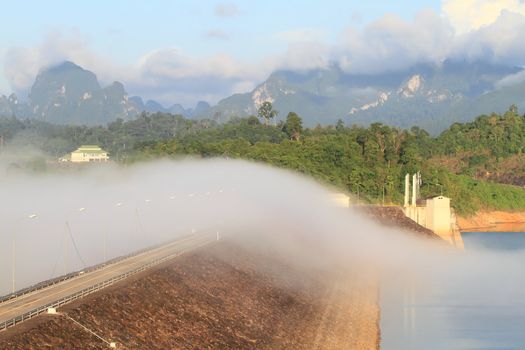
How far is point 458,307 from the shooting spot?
100875 millimetres

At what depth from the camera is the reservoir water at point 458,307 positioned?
82375 millimetres

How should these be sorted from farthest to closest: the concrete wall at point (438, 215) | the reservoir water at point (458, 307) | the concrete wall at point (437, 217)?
1. the concrete wall at point (438, 215)
2. the concrete wall at point (437, 217)
3. the reservoir water at point (458, 307)

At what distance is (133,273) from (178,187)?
4607 inches

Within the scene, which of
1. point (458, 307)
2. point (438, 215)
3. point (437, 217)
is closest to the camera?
point (458, 307)

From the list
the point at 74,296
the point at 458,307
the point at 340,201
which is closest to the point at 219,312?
the point at 74,296

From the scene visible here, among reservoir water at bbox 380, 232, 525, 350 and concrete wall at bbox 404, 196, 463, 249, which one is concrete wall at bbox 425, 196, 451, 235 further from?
reservoir water at bbox 380, 232, 525, 350

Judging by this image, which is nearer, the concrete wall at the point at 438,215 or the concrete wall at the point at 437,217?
the concrete wall at the point at 437,217

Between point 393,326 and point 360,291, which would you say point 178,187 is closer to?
point 360,291

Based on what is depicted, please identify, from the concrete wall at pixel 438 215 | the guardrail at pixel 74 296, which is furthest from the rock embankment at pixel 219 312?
the concrete wall at pixel 438 215

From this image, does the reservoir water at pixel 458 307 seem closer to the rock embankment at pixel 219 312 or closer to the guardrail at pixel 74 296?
the rock embankment at pixel 219 312

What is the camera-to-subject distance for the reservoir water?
82375 mm

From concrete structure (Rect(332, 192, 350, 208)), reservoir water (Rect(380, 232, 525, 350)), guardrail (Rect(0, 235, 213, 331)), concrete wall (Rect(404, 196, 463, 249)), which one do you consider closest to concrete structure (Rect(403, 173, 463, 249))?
concrete wall (Rect(404, 196, 463, 249))

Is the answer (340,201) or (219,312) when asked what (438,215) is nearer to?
(340,201)

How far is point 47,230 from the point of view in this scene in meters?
138
